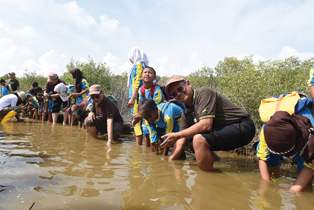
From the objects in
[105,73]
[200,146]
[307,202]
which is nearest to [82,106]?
[200,146]

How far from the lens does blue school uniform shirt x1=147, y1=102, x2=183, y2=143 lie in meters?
3.61

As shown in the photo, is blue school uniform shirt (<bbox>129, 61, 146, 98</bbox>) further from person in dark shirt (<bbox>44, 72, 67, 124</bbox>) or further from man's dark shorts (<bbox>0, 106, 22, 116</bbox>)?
man's dark shorts (<bbox>0, 106, 22, 116</bbox>)

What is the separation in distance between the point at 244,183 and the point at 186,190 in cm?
79

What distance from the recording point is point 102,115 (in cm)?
519

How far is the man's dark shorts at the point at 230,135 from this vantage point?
2.70 m

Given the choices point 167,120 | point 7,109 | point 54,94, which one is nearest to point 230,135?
point 167,120

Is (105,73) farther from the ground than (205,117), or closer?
farther from the ground

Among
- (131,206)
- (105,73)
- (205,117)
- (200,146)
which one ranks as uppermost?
(105,73)

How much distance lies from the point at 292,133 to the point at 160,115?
2132 mm

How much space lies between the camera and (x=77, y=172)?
7.68ft

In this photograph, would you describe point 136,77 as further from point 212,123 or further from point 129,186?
point 129,186

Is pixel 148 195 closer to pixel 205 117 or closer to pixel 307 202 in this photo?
pixel 205 117

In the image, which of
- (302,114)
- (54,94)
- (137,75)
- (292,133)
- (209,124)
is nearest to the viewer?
(292,133)

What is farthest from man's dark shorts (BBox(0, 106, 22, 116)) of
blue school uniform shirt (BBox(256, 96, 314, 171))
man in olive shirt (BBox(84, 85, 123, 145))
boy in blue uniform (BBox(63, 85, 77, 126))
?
blue school uniform shirt (BBox(256, 96, 314, 171))
